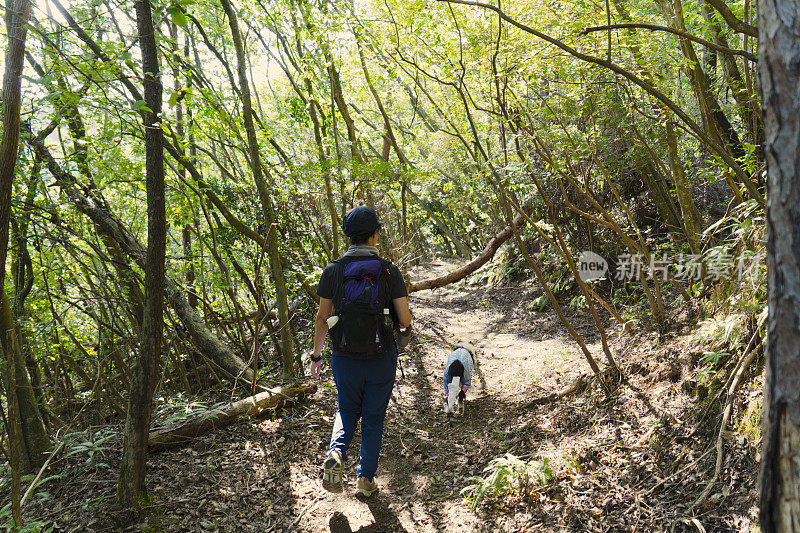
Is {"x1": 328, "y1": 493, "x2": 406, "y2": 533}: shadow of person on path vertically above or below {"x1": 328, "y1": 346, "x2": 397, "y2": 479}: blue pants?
below

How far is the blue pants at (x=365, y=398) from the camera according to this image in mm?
3898

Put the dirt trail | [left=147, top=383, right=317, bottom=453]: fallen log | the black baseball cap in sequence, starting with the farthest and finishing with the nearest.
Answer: [left=147, top=383, right=317, bottom=453]: fallen log < the black baseball cap < the dirt trail

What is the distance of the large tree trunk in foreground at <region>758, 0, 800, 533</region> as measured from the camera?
119 centimetres

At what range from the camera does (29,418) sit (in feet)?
15.0

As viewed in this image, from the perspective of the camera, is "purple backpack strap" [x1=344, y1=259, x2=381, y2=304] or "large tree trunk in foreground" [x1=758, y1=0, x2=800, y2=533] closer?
"large tree trunk in foreground" [x1=758, y1=0, x2=800, y2=533]

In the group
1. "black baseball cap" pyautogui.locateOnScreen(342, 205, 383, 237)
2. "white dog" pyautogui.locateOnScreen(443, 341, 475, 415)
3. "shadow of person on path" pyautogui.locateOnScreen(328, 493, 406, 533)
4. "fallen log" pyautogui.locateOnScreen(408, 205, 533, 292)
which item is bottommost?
"shadow of person on path" pyautogui.locateOnScreen(328, 493, 406, 533)

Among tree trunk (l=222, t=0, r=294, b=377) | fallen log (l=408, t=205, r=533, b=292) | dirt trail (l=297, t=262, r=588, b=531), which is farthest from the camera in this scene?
fallen log (l=408, t=205, r=533, b=292)

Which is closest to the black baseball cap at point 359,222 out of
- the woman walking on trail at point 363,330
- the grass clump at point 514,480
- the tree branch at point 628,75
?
the woman walking on trail at point 363,330

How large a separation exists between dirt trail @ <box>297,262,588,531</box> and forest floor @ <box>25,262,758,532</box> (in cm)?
2

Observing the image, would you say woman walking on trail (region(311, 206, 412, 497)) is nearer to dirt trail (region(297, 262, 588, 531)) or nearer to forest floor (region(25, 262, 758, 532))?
dirt trail (region(297, 262, 588, 531))

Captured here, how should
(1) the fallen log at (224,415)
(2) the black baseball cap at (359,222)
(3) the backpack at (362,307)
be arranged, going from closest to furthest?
(3) the backpack at (362,307) < (2) the black baseball cap at (359,222) < (1) the fallen log at (224,415)

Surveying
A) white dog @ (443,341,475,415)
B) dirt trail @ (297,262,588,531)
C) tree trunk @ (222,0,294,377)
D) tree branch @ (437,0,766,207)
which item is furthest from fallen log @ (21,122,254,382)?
tree branch @ (437,0,766,207)

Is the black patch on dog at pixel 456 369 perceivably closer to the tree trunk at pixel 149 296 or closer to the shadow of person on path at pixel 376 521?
the shadow of person on path at pixel 376 521

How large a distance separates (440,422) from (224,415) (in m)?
2.53
